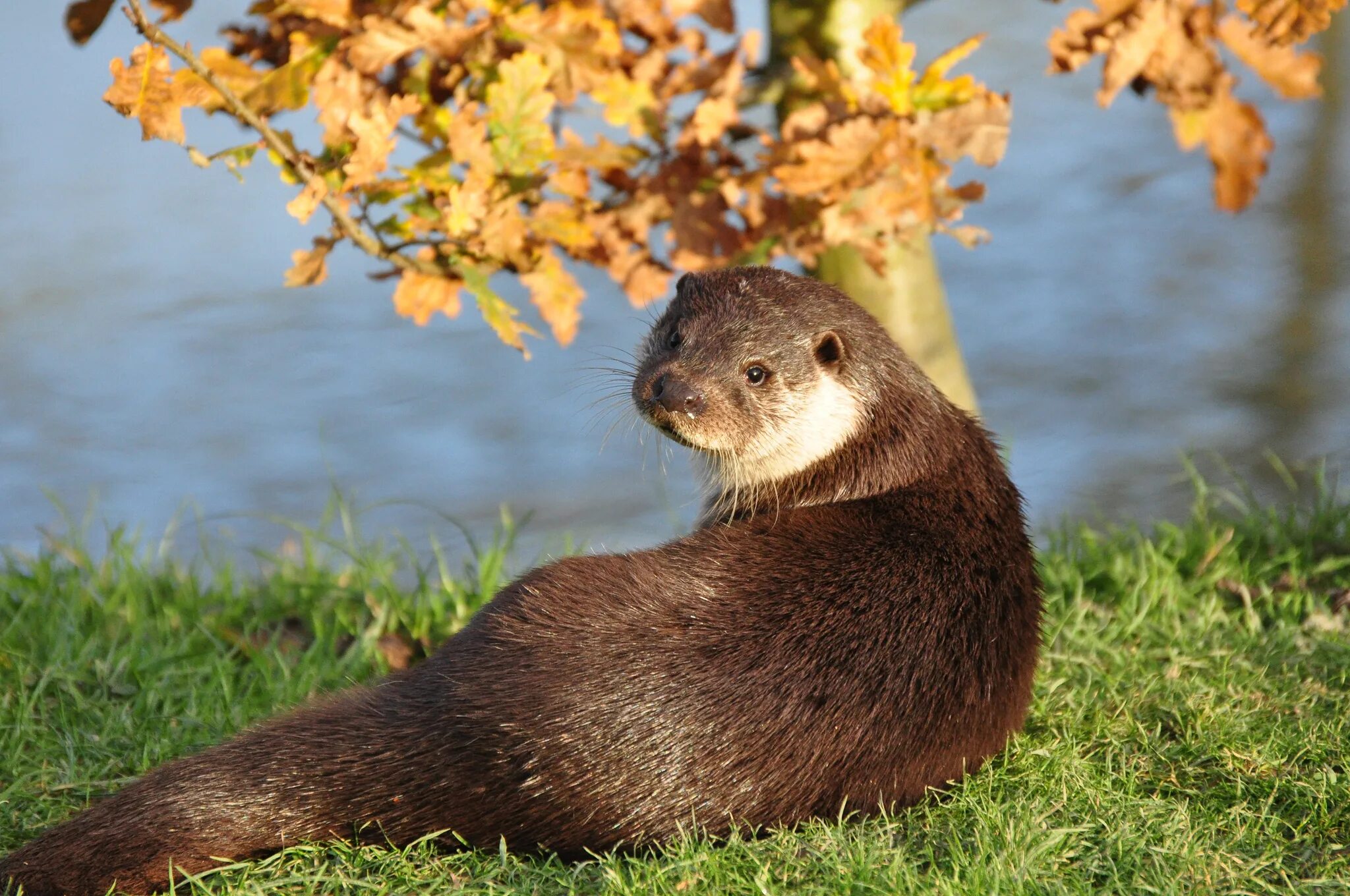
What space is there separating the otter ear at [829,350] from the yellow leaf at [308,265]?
1153 millimetres

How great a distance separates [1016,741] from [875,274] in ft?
5.69

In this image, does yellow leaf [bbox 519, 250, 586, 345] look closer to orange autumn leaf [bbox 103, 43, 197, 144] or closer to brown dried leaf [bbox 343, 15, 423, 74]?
brown dried leaf [bbox 343, 15, 423, 74]

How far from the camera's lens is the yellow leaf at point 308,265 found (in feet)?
11.5

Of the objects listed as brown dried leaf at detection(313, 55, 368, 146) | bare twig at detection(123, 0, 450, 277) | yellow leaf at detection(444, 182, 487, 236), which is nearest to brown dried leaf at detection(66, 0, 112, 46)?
bare twig at detection(123, 0, 450, 277)

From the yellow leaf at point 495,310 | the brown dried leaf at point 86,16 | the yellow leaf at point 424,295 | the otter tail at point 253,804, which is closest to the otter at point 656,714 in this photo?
the otter tail at point 253,804

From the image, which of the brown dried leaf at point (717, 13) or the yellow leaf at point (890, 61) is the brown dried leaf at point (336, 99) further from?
the yellow leaf at point (890, 61)

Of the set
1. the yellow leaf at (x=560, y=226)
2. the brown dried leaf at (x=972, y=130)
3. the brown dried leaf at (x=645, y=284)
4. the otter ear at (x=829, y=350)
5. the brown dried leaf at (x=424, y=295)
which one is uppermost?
the brown dried leaf at (x=972, y=130)

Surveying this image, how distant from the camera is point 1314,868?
2799 millimetres

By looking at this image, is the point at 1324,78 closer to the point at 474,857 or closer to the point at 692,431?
the point at 692,431

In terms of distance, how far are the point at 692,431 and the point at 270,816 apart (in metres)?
1.20

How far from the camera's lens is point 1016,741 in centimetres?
323

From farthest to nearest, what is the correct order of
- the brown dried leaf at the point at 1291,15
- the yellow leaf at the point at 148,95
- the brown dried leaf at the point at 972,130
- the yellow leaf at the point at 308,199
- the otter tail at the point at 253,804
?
the brown dried leaf at the point at 972,130 < the brown dried leaf at the point at 1291,15 < the yellow leaf at the point at 308,199 < the yellow leaf at the point at 148,95 < the otter tail at the point at 253,804

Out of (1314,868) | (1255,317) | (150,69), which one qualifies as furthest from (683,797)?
(1255,317)

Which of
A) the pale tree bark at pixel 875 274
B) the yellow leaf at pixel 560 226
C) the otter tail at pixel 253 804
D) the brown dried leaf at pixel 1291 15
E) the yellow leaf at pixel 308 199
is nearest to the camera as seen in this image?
the otter tail at pixel 253 804
